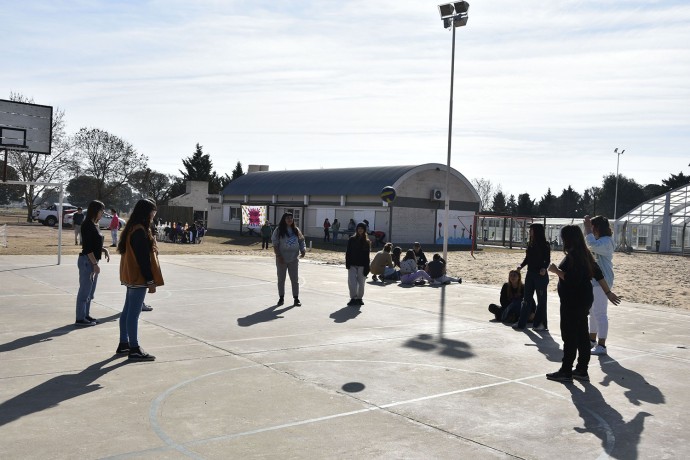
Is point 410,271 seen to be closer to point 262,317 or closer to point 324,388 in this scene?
point 262,317

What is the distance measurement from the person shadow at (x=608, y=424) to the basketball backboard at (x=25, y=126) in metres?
22.9

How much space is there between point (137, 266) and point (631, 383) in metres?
6.12

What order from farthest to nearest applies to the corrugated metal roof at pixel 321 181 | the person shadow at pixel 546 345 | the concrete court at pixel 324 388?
the corrugated metal roof at pixel 321 181
the person shadow at pixel 546 345
the concrete court at pixel 324 388

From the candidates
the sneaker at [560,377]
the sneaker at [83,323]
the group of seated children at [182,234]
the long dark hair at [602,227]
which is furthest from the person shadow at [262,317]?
the group of seated children at [182,234]

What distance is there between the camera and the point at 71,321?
1012 cm

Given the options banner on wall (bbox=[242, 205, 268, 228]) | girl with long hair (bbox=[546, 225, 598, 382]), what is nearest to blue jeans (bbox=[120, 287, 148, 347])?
girl with long hair (bbox=[546, 225, 598, 382])

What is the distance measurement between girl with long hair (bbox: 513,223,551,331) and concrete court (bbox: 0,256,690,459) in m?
0.33

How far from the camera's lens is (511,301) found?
39.0 ft

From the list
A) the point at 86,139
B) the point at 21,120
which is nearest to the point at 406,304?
the point at 21,120

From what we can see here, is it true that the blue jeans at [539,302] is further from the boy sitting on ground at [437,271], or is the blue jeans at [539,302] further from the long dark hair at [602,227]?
the boy sitting on ground at [437,271]

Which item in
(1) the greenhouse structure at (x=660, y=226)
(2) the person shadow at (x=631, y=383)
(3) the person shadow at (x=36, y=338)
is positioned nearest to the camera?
(2) the person shadow at (x=631, y=383)

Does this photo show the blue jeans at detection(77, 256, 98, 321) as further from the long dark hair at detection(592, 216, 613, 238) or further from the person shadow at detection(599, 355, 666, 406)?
the long dark hair at detection(592, 216, 613, 238)

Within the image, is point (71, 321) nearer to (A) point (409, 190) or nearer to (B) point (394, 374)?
(B) point (394, 374)

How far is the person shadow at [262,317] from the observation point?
10703 millimetres
